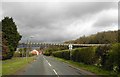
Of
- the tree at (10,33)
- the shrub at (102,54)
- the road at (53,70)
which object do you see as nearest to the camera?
the road at (53,70)

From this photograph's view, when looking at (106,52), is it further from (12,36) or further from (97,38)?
(97,38)

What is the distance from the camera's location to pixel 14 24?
81688mm

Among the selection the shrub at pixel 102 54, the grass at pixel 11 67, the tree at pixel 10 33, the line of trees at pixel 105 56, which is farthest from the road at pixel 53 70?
the tree at pixel 10 33

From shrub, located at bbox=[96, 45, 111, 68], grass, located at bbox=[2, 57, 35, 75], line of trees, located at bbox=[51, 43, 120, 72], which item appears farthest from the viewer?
shrub, located at bbox=[96, 45, 111, 68]

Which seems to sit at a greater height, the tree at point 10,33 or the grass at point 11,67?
the tree at point 10,33

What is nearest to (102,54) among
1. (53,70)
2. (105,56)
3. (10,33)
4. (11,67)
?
(105,56)

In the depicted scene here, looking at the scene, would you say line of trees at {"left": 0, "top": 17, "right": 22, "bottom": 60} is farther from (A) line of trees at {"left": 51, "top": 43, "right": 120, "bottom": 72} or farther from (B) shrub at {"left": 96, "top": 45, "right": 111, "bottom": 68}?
(B) shrub at {"left": 96, "top": 45, "right": 111, "bottom": 68}

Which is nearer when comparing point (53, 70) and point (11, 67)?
point (53, 70)

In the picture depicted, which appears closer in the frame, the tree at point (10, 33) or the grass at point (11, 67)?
the grass at point (11, 67)

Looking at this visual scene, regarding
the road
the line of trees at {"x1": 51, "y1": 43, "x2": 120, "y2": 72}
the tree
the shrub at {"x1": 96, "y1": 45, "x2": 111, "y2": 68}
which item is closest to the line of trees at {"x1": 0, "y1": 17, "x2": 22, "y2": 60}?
the tree

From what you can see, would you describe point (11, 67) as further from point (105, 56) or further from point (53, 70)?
point (105, 56)

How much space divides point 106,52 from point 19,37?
193ft

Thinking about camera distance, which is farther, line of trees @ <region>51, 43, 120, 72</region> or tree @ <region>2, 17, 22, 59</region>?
tree @ <region>2, 17, 22, 59</region>

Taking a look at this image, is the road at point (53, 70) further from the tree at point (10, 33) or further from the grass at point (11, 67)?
the tree at point (10, 33)
